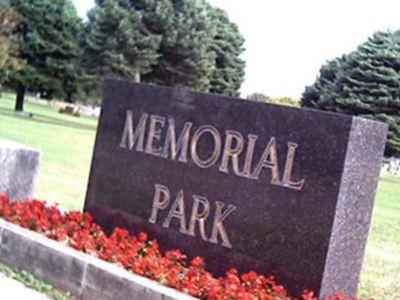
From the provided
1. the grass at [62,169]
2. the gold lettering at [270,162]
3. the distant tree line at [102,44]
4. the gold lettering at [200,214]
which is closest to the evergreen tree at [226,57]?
the distant tree line at [102,44]

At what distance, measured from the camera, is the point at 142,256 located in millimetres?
6445

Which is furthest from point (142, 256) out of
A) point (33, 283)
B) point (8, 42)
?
point (8, 42)

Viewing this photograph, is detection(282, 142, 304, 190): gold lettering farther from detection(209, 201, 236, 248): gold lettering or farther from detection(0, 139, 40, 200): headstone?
detection(0, 139, 40, 200): headstone

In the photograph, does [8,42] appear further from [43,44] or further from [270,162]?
[270,162]

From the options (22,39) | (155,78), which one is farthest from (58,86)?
(155,78)

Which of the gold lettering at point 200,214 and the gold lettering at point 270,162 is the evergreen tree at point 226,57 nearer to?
the gold lettering at point 200,214

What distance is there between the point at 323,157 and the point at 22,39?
42.9 meters

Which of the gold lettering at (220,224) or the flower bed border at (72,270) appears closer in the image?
the flower bed border at (72,270)

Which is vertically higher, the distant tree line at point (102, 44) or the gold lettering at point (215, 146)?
the distant tree line at point (102, 44)

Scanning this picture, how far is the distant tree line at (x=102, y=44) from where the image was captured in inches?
1533

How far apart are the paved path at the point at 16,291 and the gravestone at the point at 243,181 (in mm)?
1476

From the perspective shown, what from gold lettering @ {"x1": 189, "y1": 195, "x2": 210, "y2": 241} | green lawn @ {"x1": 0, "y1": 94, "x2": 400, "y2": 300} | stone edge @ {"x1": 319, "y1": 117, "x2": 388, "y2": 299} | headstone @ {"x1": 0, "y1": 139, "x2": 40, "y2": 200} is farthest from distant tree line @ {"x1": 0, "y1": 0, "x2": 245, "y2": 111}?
stone edge @ {"x1": 319, "y1": 117, "x2": 388, "y2": 299}

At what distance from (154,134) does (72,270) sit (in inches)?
69.2

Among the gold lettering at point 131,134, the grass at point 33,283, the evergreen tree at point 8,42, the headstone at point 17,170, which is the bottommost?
the grass at point 33,283
